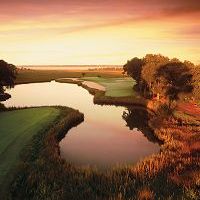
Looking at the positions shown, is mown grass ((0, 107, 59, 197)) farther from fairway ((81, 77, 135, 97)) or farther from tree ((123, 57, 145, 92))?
tree ((123, 57, 145, 92))

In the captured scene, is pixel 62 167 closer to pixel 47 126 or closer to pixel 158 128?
pixel 47 126

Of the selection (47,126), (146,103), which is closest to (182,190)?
(47,126)

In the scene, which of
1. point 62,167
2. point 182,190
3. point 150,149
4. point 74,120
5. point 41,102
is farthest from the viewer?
point 41,102

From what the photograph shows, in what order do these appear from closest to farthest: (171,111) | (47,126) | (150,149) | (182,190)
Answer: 1. (182,190)
2. (150,149)
3. (47,126)
4. (171,111)

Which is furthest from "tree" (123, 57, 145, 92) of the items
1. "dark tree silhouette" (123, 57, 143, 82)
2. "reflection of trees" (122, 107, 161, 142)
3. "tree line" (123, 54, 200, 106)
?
"reflection of trees" (122, 107, 161, 142)

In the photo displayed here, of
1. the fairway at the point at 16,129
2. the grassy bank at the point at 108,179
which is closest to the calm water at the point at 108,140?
the fairway at the point at 16,129

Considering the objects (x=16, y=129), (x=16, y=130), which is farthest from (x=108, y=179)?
Answer: (x=16, y=129)

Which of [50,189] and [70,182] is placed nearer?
[50,189]
